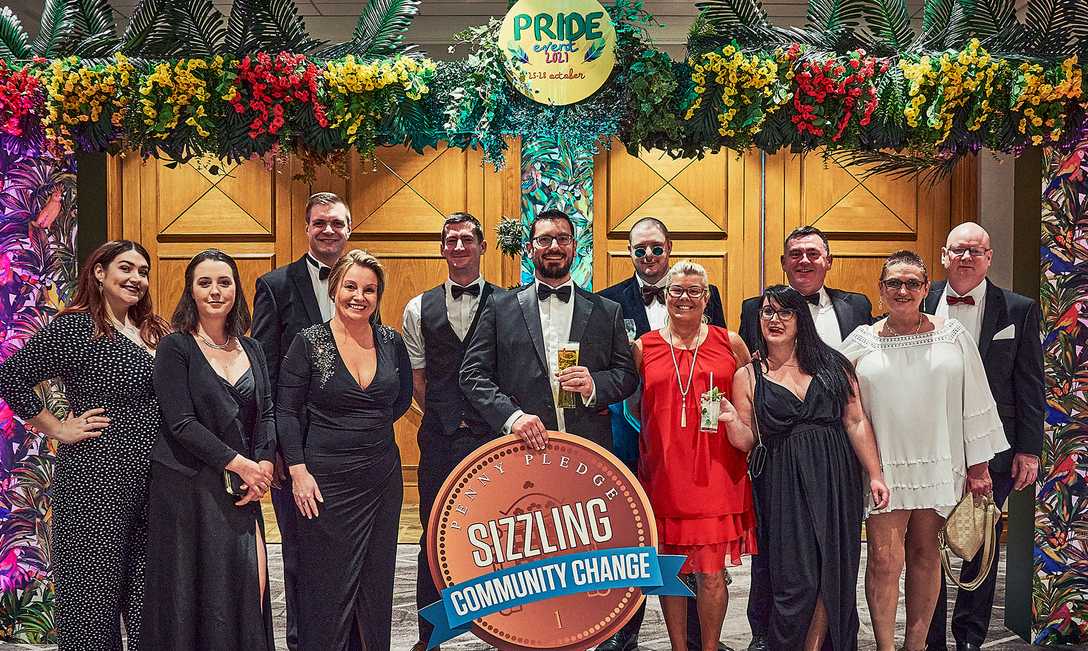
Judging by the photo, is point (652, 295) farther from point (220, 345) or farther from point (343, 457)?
point (220, 345)

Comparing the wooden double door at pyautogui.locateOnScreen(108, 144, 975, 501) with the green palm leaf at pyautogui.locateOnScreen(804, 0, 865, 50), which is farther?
the wooden double door at pyautogui.locateOnScreen(108, 144, 975, 501)

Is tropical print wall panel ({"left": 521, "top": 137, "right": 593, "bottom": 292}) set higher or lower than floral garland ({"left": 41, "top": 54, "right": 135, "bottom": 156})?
lower

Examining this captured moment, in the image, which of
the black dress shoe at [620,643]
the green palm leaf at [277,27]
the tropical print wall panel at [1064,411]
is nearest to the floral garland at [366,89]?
the green palm leaf at [277,27]

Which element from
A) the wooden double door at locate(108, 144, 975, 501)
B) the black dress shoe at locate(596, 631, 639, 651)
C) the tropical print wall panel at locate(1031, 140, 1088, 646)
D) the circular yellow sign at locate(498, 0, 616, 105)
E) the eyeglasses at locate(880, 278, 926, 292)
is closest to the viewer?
the eyeglasses at locate(880, 278, 926, 292)

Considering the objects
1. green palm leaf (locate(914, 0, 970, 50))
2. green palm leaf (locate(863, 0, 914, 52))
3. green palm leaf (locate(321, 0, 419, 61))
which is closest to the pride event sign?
green palm leaf (locate(321, 0, 419, 61))

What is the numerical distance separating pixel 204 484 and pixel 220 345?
0.49 m

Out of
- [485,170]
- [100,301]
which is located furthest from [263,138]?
[485,170]

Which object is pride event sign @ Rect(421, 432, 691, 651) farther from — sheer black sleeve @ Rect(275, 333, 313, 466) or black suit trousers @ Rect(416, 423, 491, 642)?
sheer black sleeve @ Rect(275, 333, 313, 466)

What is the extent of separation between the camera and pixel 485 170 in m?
7.09

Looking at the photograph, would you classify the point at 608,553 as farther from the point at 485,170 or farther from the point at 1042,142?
the point at 485,170

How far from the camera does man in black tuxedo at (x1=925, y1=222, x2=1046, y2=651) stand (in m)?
4.14

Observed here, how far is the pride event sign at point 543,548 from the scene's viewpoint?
144 inches

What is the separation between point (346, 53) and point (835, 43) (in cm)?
206

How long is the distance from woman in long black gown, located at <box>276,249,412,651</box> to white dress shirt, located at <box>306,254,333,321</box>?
55 cm
